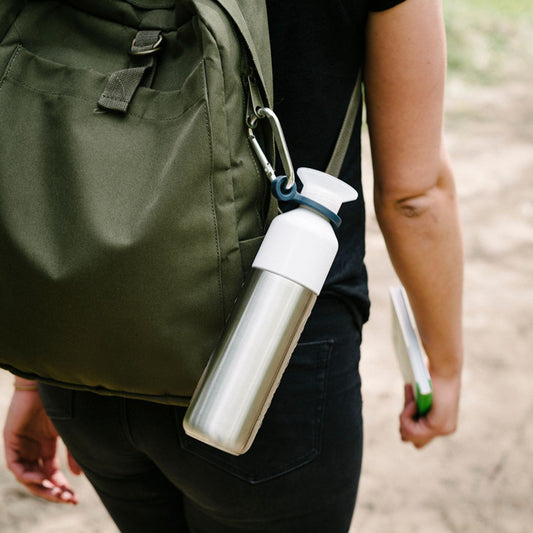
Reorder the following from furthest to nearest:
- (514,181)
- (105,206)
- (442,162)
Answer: (514,181) < (442,162) < (105,206)

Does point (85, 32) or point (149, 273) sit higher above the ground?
point (85, 32)

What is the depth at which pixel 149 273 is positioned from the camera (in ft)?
2.71

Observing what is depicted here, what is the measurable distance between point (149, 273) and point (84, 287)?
0.08 metres

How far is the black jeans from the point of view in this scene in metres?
0.98

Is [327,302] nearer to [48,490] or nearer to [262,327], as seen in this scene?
[262,327]

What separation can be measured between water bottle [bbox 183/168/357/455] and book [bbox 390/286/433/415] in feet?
1.44

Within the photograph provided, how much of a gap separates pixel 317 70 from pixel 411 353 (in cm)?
51

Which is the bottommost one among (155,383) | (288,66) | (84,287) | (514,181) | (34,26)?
(514,181)

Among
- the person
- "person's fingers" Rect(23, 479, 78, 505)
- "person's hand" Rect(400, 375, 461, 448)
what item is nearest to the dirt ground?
"person's fingers" Rect(23, 479, 78, 505)

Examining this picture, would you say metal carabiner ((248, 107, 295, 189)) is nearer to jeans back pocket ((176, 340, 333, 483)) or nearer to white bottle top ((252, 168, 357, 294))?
white bottle top ((252, 168, 357, 294))

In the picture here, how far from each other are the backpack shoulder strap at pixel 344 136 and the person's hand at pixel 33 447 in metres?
0.69

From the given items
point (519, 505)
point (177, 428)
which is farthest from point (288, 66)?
point (519, 505)

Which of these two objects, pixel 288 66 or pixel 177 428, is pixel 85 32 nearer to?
pixel 288 66

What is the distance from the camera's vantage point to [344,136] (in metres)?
0.95
